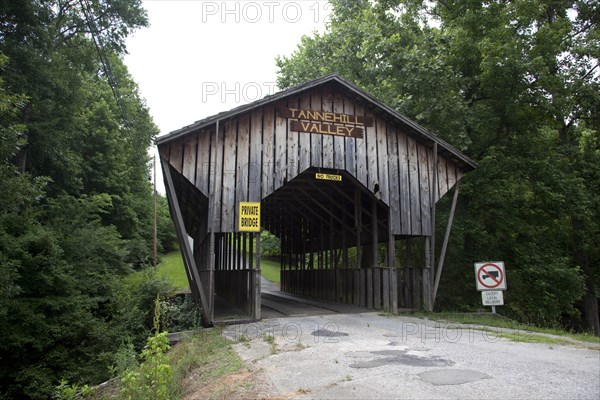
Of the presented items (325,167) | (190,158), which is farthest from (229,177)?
(325,167)

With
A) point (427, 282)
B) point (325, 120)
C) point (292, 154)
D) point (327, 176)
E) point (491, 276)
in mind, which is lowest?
point (427, 282)

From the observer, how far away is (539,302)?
15.8m

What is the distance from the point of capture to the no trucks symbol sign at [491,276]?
10.1 m

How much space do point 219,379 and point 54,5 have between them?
1796 centimetres

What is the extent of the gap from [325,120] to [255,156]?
2378 millimetres

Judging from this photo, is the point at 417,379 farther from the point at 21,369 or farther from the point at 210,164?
the point at 21,369

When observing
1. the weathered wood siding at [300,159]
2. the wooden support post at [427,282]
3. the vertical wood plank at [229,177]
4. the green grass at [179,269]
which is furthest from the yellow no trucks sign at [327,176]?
the green grass at [179,269]

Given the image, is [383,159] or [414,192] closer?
[383,159]

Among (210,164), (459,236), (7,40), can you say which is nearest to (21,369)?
(210,164)

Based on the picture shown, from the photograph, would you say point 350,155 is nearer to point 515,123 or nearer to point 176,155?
point 176,155

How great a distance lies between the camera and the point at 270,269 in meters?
43.7

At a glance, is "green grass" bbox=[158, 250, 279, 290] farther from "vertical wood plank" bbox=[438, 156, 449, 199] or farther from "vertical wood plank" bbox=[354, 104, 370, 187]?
"vertical wood plank" bbox=[438, 156, 449, 199]

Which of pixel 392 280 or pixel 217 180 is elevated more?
pixel 217 180

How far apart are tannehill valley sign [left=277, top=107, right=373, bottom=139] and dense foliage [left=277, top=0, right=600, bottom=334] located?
4.62 meters
